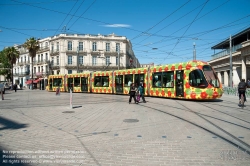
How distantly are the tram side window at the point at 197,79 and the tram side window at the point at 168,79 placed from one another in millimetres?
1813

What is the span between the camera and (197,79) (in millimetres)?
13867

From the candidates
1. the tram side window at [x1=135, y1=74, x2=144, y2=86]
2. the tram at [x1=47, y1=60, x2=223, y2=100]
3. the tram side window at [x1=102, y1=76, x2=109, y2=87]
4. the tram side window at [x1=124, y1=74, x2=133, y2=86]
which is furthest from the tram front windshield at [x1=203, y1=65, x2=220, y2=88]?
the tram side window at [x1=102, y1=76, x2=109, y2=87]

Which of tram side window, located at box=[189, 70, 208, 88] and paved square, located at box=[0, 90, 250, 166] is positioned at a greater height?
tram side window, located at box=[189, 70, 208, 88]

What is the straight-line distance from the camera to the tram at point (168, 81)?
13.7 metres

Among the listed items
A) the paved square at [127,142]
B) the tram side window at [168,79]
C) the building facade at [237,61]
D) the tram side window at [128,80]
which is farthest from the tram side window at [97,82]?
the building facade at [237,61]

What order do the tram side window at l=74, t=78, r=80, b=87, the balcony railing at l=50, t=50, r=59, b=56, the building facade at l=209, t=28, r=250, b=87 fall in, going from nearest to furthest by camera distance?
1. the building facade at l=209, t=28, r=250, b=87
2. the tram side window at l=74, t=78, r=80, b=87
3. the balcony railing at l=50, t=50, r=59, b=56

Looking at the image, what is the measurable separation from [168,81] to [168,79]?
17cm

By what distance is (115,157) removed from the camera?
4.19 meters

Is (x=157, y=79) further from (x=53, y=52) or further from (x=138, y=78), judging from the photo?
(x=53, y=52)

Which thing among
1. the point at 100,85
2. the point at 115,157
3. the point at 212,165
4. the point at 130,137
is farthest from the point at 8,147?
the point at 100,85

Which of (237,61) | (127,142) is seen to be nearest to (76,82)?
(127,142)

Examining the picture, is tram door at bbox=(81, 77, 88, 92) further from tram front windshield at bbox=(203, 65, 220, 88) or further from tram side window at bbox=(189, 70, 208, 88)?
tram front windshield at bbox=(203, 65, 220, 88)

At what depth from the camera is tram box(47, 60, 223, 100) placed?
13.7 meters

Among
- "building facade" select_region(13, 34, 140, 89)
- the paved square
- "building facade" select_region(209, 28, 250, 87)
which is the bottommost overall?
the paved square
